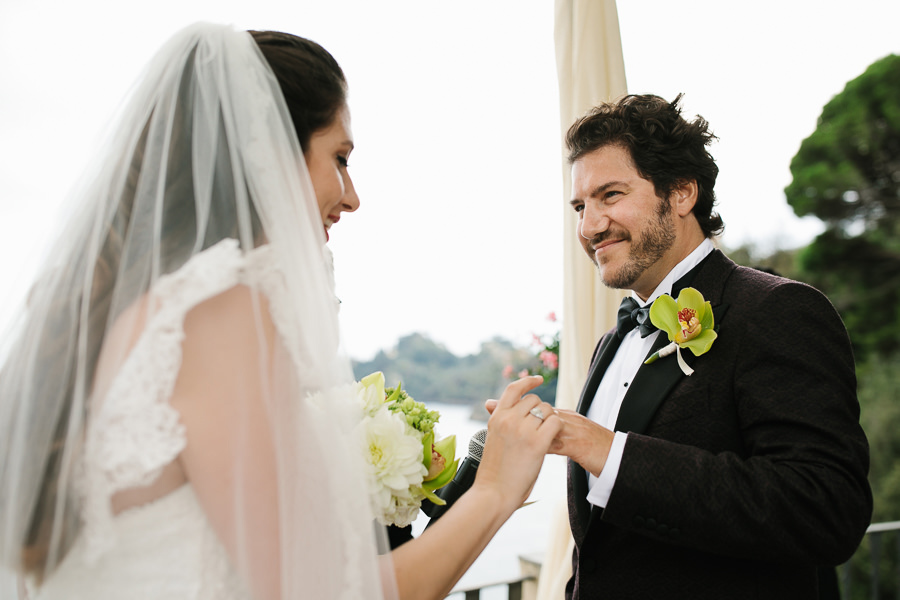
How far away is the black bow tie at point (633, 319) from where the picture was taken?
4.91ft

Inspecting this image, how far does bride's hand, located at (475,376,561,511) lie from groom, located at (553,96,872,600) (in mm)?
85

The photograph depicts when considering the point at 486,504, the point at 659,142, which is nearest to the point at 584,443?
the point at 486,504

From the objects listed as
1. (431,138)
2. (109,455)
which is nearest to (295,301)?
(109,455)

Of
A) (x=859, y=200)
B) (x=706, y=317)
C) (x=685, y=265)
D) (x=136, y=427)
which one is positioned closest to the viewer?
(x=136, y=427)

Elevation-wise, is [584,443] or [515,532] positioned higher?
[584,443]

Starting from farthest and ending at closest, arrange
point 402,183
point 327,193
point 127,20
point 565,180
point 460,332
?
point 460,332 < point 402,183 < point 565,180 < point 127,20 < point 327,193

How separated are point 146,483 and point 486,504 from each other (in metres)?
0.57

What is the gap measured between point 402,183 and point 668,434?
5.52 ft

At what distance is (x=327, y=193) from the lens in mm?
1073

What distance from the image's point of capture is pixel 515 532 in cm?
303

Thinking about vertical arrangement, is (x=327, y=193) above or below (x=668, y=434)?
above

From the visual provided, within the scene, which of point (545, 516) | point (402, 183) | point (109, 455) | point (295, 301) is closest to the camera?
point (109, 455)

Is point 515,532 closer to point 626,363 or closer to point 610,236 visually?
point 626,363

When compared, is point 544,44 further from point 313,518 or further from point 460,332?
point 313,518
